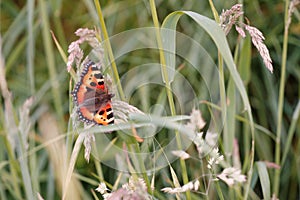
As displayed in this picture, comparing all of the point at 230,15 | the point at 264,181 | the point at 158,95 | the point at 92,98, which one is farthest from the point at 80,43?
the point at 158,95

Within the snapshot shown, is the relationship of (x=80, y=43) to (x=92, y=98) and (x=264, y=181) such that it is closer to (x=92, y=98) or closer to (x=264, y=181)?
(x=92, y=98)

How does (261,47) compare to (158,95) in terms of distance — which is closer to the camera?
(261,47)

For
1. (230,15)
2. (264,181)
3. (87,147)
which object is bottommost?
(264,181)

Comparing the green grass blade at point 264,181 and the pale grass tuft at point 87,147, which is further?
the green grass blade at point 264,181

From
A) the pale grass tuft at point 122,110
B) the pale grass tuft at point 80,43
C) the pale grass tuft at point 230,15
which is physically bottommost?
the pale grass tuft at point 122,110

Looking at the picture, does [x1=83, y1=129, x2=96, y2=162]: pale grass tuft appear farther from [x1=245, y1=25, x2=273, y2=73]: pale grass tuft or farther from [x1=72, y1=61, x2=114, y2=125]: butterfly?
[x1=245, y1=25, x2=273, y2=73]: pale grass tuft

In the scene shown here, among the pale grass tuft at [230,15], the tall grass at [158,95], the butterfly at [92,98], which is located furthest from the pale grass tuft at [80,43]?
the tall grass at [158,95]

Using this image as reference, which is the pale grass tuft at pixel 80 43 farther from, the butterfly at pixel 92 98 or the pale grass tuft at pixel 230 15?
the pale grass tuft at pixel 230 15

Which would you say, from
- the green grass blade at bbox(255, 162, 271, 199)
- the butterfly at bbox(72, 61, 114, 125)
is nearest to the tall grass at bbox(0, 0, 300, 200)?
→ the green grass blade at bbox(255, 162, 271, 199)
